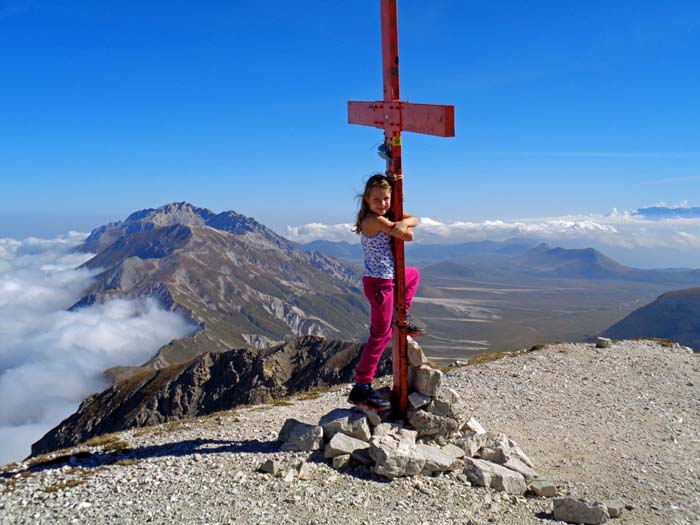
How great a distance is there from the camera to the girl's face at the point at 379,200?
10.3 metres

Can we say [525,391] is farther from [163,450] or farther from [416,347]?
[163,450]

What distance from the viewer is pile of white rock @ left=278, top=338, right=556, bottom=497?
33.7 ft

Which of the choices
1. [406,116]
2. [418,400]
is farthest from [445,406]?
[406,116]

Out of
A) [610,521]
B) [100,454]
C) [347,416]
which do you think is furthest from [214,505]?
[610,521]

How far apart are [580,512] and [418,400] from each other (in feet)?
12.5

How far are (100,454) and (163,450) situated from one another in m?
1.51

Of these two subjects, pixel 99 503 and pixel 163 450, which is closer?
pixel 99 503

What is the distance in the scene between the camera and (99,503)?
9.12m

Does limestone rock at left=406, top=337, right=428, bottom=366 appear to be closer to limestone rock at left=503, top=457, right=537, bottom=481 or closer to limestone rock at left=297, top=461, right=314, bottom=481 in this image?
limestone rock at left=503, top=457, right=537, bottom=481

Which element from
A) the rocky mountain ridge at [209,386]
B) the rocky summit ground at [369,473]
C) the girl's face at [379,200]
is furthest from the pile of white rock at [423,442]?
the rocky mountain ridge at [209,386]

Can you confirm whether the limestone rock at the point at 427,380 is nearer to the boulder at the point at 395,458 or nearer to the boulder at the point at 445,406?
the boulder at the point at 445,406

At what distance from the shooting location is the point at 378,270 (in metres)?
10.9

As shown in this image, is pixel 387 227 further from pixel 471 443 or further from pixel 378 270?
pixel 471 443

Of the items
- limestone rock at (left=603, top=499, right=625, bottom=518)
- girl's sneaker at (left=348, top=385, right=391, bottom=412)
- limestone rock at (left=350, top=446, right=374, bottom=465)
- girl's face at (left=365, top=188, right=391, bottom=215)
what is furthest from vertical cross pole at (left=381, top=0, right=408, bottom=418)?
limestone rock at (left=603, top=499, right=625, bottom=518)
